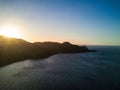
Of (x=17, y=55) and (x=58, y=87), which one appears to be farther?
(x=17, y=55)

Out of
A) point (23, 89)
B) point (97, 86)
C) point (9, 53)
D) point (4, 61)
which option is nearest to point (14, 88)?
point (23, 89)

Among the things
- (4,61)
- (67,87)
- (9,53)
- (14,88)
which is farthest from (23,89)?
(9,53)

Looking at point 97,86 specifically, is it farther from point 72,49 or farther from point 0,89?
point 72,49

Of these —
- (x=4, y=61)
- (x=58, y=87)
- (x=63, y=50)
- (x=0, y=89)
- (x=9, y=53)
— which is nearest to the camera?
(x=0, y=89)

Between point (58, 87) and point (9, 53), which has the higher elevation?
point (9, 53)

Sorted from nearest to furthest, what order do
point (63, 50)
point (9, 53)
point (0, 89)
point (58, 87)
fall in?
point (0, 89) < point (58, 87) < point (9, 53) < point (63, 50)

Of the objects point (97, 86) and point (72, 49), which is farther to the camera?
point (72, 49)

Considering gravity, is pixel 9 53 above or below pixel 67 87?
above

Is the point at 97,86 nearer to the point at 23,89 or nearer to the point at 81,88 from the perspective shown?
the point at 81,88

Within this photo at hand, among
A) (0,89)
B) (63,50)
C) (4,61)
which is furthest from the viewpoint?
(63,50)
